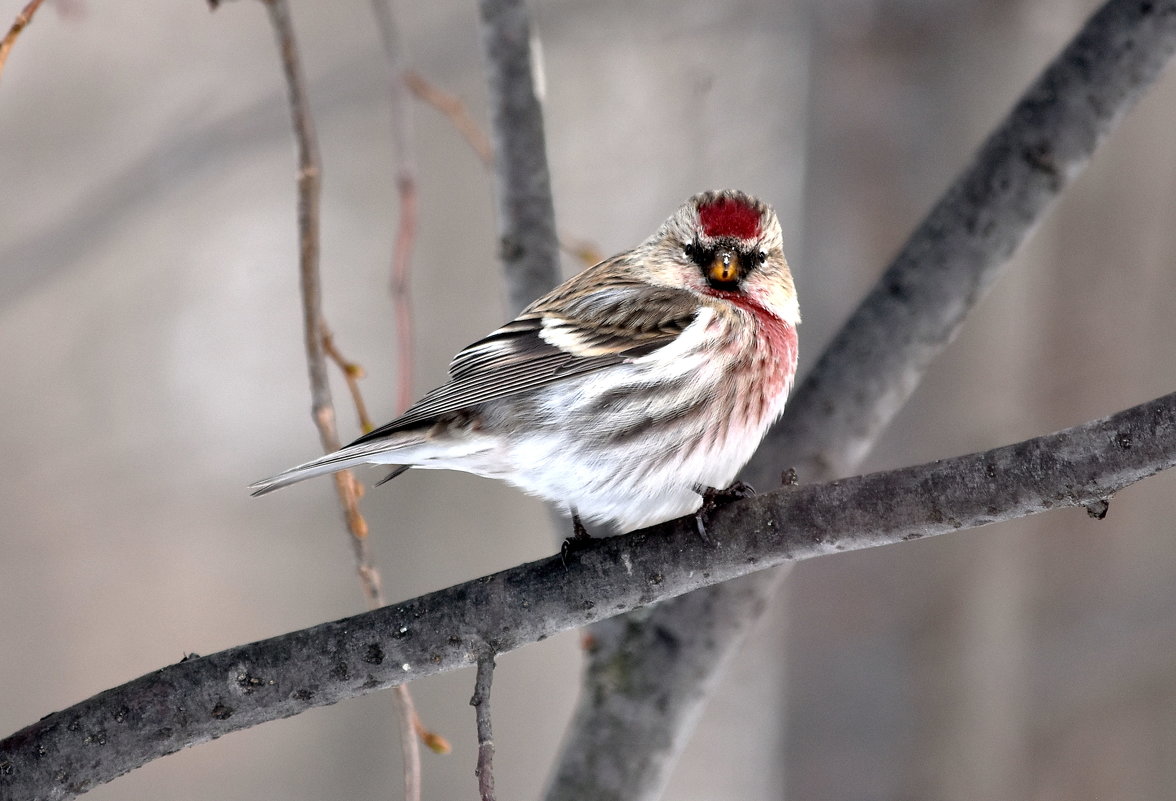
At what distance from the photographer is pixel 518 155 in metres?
2.50

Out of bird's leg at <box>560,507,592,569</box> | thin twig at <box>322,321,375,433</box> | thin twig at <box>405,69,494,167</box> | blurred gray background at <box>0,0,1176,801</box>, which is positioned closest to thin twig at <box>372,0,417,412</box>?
thin twig at <box>405,69,494,167</box>

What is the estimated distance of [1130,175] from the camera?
11.1 ft

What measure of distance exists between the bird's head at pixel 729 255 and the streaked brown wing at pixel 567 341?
10cm

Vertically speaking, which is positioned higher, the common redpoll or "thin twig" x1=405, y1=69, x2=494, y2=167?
"thin twig" x1=405, y1=69, x2=494, y2=167

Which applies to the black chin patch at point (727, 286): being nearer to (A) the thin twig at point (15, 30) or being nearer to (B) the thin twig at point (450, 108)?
(B) the thin twig at point (450, 108)

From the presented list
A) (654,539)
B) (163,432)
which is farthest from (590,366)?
(163,432)

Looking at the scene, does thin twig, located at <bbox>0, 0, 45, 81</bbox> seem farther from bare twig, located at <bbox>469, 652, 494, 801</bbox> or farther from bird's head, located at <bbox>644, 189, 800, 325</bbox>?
bird's head, located at <bbox>644, 189, 800, 325</bbox>

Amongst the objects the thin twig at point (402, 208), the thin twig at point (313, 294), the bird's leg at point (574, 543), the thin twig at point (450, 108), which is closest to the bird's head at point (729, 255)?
the thin twig at point (450, 108)

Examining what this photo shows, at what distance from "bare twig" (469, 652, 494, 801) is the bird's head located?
1.11m

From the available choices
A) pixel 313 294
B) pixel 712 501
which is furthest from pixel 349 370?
pixel 712 501

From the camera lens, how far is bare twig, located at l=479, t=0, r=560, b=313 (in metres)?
2.47

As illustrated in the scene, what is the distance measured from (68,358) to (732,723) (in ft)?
13.4

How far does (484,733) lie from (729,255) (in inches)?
52.7

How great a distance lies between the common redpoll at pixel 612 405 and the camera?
213 centimetres
